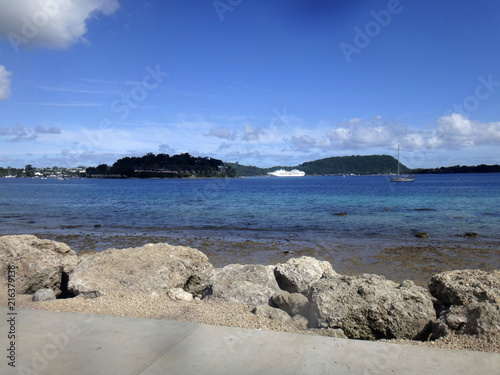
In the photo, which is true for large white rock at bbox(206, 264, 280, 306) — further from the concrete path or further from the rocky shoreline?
the concrete path

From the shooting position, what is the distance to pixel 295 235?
18125 mm

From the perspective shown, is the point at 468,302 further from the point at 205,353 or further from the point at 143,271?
the point at 143,271

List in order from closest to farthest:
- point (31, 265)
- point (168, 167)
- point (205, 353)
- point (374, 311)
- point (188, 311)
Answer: point (205, 353)
point (374, 311)
point (188, 311)
point (31, 265)
point (168, 167)

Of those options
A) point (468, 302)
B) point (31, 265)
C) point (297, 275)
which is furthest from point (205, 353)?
point (31, 265)

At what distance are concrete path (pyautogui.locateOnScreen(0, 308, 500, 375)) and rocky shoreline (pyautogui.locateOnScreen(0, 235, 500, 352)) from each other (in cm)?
54

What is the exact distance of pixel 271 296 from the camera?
574 centimetres

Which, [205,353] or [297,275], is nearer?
[205,353]

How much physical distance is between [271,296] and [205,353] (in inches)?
91.1

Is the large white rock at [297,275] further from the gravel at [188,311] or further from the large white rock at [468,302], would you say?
the large white rock at [468,302]

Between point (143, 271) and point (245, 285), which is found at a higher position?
point (143, 271)

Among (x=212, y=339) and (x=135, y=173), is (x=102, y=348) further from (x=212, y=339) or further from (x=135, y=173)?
(x=135, y=173)

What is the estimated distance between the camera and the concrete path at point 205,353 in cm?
327

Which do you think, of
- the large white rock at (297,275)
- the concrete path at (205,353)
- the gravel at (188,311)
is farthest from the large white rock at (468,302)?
the large white rock at (297,275)

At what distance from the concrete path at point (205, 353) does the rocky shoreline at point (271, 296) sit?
54 centimetres
